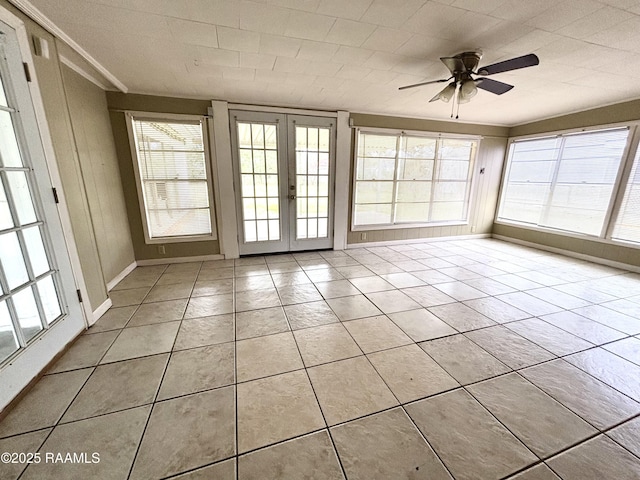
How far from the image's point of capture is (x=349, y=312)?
2576 mm

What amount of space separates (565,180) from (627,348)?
3715mm

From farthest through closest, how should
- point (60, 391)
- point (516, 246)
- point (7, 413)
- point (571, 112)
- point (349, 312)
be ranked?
1. point (516, 246)
2. point (571, 112)
3. point (349, 312)
4. point (60, 391)
5. point (7, 413)

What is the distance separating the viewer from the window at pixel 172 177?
11.7 ft

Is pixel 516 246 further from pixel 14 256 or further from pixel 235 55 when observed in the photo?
pixel 14 256

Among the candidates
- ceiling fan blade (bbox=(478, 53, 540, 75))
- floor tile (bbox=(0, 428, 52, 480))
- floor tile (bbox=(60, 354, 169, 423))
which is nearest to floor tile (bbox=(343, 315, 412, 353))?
floor tile (bbox=(60, 354, 169, 423))

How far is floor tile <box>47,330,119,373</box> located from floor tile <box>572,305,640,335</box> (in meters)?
4.42

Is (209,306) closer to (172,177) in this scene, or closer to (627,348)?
(172,177)

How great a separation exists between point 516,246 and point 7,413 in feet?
23.1

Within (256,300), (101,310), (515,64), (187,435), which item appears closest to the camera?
(187,435)

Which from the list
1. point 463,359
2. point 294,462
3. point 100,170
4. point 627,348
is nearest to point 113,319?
point 100,170

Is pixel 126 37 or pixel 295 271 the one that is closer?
pixel 126 37

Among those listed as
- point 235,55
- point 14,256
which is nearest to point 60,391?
point 14,256

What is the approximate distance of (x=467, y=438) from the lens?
4.38 feet

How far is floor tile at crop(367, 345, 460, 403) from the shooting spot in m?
A: 1.63
